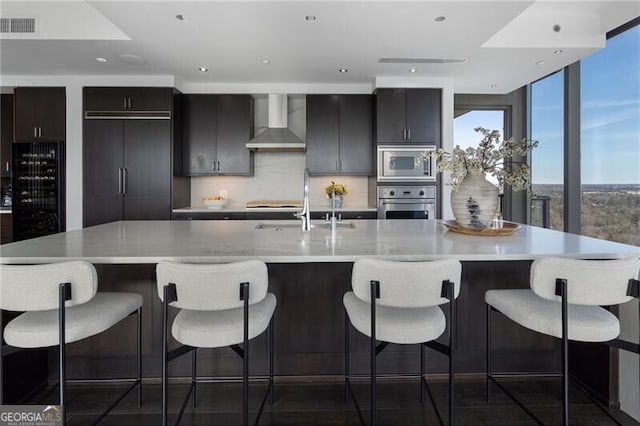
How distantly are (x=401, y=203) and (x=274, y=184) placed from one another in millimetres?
1818

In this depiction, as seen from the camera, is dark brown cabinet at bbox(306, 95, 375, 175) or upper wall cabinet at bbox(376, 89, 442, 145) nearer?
upper wall cabinet at bbox(376, 89, 442, 145)

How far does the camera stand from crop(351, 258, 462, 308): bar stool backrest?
141 cm

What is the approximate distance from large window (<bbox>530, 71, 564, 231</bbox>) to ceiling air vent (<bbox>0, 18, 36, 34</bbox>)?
5.62 meters

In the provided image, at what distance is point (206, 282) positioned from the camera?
1.38m

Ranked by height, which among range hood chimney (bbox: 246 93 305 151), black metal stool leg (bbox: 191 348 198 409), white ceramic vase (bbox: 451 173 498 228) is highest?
range hood chimney (bbox: 246 93 305 151)

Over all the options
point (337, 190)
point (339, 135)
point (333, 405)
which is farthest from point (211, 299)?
point (339, 135)

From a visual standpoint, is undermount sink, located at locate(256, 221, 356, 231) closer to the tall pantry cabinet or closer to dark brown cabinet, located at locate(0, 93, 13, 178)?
the tall pantry cabinet

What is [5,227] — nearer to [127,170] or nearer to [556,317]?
[127,170]

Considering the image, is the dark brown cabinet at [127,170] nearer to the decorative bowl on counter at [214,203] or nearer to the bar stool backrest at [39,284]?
the decorative bowl on counter at [214,203]

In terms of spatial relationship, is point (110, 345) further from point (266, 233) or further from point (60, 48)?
point (60, 48)

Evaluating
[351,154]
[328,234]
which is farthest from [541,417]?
[351,154]

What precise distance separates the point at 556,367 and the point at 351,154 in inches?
125

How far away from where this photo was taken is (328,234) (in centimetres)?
230

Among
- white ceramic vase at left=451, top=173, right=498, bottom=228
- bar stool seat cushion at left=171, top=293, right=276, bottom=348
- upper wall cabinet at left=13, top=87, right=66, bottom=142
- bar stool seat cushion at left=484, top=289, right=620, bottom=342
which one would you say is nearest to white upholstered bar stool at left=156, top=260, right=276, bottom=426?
bar stool seat cushion at left=171, top=293, right=276, bottom=348
